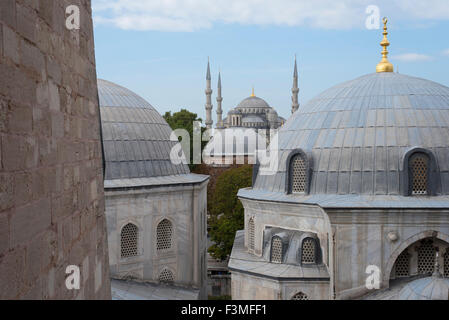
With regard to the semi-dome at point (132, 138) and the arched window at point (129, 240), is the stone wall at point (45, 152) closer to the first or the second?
the arched window at point (129, 240)

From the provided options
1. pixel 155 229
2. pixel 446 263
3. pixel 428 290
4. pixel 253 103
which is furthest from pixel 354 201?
pixel 253 103

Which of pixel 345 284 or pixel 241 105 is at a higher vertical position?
pixel 241 105

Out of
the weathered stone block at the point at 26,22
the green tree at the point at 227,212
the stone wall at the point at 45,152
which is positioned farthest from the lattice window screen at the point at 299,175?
the weathered stone block at the point at 26,22

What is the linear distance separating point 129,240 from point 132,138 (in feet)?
11.7

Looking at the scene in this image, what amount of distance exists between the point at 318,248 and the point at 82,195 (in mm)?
10553

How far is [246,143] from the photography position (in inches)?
2315

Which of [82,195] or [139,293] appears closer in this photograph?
[82,195]

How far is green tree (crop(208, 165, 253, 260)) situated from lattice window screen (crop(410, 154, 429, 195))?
44.2ft

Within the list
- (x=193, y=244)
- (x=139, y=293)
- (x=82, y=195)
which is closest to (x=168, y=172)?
(x=193, y=244)

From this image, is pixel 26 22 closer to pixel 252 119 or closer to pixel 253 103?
pixel 252 119

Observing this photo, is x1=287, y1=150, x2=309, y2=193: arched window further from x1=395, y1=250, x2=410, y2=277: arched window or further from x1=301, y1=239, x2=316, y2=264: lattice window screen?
x1=395, y1=250, x2=410, y2=277: arched window

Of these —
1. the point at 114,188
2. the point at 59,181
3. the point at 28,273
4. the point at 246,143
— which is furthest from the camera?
the point at 246,143

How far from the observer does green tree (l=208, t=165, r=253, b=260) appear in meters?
26.4
